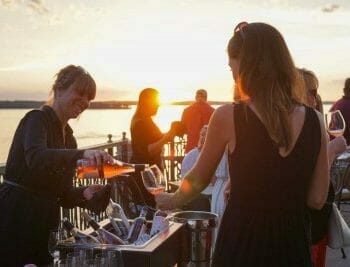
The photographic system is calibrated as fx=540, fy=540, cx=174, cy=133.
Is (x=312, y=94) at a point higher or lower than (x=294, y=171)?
higher

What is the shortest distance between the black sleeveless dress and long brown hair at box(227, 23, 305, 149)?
55 mm

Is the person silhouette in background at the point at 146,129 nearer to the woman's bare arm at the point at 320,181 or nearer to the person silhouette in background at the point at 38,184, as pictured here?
the person silhouette in background at the point at 38,184

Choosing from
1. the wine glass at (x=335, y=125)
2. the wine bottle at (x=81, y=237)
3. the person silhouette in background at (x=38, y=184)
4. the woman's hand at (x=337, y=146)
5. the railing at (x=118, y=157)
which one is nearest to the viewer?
the wine bottle at (x=81, y=237)

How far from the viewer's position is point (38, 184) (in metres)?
3.37

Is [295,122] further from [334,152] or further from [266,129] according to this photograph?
[334,152]

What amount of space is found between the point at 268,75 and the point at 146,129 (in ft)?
14.8

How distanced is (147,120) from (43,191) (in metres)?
3.56

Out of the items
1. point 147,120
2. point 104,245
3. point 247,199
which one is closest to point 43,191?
point 104,245

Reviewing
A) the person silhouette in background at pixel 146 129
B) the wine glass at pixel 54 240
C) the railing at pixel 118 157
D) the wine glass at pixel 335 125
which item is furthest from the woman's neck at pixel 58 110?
the person silhouette in background at pixel 146 129

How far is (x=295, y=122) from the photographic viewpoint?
248 cm

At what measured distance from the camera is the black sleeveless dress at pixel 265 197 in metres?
2.42

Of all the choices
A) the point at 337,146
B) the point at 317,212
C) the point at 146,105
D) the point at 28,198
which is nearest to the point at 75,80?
the point at 28,198

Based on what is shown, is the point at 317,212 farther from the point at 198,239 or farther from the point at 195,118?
the point at 195,118

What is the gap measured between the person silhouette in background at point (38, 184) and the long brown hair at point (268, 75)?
1.09 m
